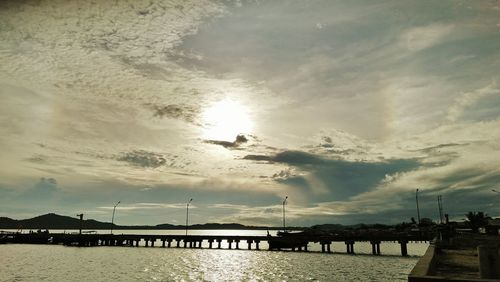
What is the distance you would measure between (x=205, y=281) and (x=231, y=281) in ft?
9.49

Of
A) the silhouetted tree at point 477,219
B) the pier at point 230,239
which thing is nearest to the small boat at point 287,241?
the pier at point 230,239

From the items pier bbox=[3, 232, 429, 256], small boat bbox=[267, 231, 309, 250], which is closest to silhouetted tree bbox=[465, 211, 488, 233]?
pier bbox=[3, 232, 429, 256]

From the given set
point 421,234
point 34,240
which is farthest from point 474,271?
point 34,240

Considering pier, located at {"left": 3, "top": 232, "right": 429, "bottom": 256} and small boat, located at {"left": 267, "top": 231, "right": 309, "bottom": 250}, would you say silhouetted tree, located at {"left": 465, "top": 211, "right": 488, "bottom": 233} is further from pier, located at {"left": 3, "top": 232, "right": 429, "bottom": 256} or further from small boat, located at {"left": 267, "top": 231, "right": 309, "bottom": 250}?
small boat, located at {"left": 267, "top": 231, "right": 309, "bottom": 250}

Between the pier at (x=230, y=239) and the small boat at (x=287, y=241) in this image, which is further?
the small boat at (x=287, y=241)

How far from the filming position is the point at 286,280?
41656 millimetres

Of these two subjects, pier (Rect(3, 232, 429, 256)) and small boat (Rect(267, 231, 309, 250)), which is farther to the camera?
small boat (Rect(267, 231, 309, 250))

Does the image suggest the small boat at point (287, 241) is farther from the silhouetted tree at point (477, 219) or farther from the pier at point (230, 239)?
the silhouetted tree at point (477, 219)

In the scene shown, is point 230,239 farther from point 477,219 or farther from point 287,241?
point 477,219

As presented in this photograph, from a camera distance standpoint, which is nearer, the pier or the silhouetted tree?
the pier

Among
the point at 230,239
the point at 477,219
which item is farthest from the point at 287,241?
the point at 477,219

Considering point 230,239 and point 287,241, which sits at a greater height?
point 230,239

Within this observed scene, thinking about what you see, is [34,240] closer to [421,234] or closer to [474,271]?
[421,234]

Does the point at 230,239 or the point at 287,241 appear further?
the point at 230,239
